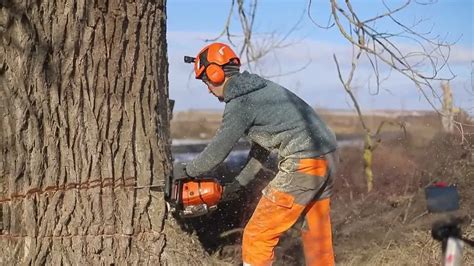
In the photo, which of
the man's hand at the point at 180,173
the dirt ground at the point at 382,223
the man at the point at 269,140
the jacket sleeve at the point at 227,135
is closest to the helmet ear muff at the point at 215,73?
the man at the point at 269,140

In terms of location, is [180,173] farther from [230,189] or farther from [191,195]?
[230,189]

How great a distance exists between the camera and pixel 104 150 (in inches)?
186

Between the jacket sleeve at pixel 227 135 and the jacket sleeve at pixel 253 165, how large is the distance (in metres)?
0.56

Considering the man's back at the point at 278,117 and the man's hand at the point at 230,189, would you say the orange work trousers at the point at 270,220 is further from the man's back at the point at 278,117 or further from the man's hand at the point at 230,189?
the man's hand at the point at 230,189

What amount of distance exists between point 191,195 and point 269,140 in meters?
0.72

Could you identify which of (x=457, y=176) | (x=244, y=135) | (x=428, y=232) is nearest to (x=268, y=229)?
(x=244, y=135)

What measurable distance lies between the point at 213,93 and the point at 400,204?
161 inches

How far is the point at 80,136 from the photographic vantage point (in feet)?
15.3

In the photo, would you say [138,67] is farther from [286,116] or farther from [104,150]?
[286,116]

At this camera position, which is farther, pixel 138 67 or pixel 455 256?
pixel 138 67

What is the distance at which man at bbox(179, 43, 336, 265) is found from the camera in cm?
491

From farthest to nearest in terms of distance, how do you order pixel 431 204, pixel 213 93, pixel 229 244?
pixel 229 244 < pixel 213 93 < pixel 431 204

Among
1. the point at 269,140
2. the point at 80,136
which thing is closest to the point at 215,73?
the point at 269,140

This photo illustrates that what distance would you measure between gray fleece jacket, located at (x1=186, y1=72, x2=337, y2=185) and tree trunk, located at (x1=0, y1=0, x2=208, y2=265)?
50 cm
